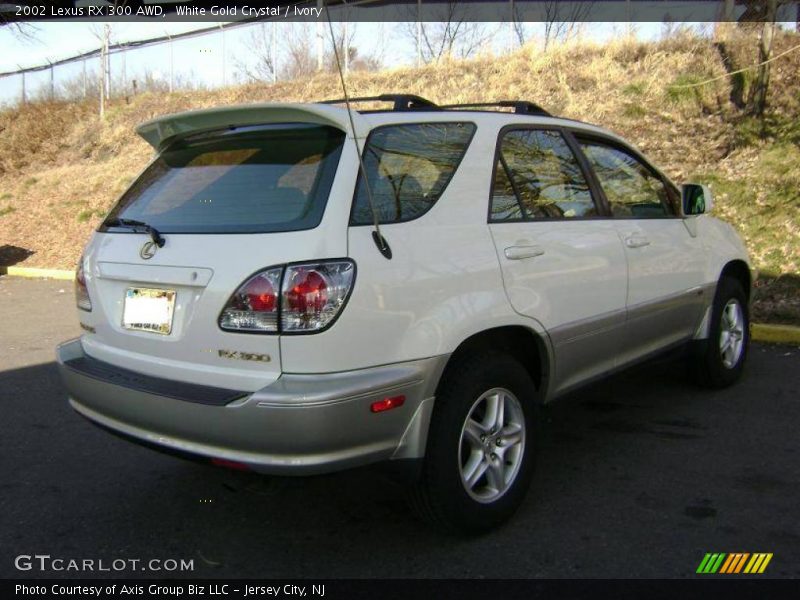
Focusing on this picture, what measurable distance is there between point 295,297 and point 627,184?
255 cm

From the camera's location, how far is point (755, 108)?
10.9 metres

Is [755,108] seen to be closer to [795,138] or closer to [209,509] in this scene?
[795,138]

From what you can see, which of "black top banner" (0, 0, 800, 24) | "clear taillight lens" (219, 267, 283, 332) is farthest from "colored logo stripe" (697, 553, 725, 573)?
"black top banner" (0, 0, 800, 24)

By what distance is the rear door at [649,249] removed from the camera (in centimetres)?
405

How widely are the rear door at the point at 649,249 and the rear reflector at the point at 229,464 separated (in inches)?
89.5

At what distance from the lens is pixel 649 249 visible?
4.18 meters

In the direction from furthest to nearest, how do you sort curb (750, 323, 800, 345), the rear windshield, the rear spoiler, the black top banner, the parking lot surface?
the black top banner
curb (750, 323, 800, 345)
the parking lot surface
the rear spoiler
the rear windshield

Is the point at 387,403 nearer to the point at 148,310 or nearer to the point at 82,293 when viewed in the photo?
the point at 148,310

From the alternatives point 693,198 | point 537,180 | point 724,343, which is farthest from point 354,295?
point 724,343

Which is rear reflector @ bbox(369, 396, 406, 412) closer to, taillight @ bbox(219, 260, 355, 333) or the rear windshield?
taillight @ bbox(219, 260, 355, 333)

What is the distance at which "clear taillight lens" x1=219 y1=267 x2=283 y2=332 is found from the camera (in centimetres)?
259

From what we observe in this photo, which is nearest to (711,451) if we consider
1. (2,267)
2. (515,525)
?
(515,525)

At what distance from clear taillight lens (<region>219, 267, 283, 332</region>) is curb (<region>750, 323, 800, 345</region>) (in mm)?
5310

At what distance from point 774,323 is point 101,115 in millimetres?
19728
